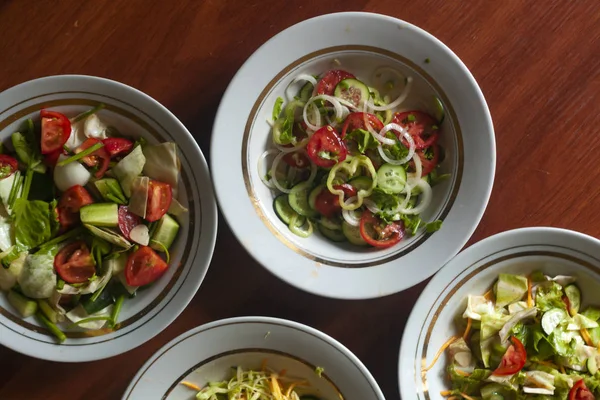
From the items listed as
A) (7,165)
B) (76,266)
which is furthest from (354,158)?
(7,165)

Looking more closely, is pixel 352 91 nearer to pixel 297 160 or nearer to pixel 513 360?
pixel 297 160

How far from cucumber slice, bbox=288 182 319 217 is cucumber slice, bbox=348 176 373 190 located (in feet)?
0.50

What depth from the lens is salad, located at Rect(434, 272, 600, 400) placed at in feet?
5.63

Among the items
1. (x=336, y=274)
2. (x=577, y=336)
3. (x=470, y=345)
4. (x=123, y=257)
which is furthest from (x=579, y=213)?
(x=123, y=257)

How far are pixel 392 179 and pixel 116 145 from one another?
2.86 feet

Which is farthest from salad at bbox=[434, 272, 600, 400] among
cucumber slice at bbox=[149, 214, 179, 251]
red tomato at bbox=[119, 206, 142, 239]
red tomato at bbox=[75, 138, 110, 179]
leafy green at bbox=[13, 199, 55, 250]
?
leafy green at bbox=[13, 199, 55, 250]

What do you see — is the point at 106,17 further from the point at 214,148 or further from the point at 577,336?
the point at 577,336

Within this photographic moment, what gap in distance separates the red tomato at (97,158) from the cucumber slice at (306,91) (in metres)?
0.64

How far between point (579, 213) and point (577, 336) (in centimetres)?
41

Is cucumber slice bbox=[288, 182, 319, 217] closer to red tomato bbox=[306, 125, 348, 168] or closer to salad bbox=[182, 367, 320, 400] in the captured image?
red tomato bbox=[306, 125, 348, 168]

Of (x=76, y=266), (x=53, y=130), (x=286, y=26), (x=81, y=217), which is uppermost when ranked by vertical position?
(x=286, y=26)

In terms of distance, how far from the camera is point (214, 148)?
5.38ft

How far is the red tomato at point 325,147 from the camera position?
1.72 metres

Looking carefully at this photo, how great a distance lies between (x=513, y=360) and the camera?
1717 millimetres
